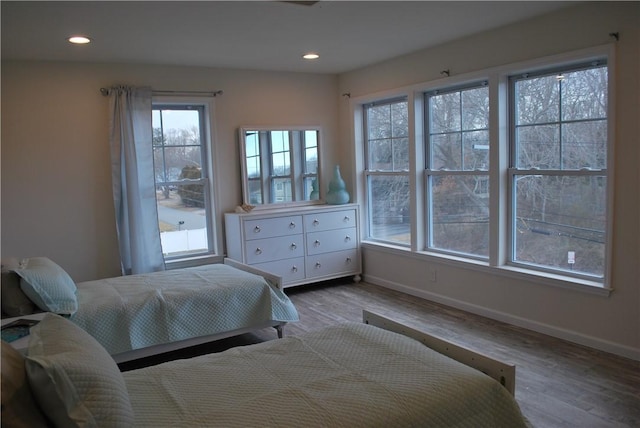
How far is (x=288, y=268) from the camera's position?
514 centimetres

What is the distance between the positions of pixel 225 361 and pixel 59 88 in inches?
128

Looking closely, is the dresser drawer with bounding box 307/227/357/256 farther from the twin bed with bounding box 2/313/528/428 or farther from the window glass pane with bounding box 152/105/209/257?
the twin bed with bounding box 2/313/528/428

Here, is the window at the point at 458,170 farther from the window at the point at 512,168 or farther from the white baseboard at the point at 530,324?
the white baseboard at the point at 530,324

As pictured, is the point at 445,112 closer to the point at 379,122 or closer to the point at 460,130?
the point at 460,130

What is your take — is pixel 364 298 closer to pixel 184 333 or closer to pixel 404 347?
pixel 184 333

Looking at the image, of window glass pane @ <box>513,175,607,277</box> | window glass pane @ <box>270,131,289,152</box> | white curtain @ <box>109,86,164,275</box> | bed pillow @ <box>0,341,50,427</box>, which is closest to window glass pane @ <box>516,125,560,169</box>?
window glass pane @ <box>513,175,607,277</box>

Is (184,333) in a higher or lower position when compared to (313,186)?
lower

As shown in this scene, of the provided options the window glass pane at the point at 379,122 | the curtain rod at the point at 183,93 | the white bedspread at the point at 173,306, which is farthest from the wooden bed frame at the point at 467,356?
the curtain rod at the point at 183,93

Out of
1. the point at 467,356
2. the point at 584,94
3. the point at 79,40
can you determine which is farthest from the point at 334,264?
the point at 467,356

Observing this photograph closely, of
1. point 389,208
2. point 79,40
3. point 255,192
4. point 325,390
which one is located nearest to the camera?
point 325,390

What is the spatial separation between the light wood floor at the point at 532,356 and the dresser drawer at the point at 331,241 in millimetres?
462

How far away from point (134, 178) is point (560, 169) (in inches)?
135

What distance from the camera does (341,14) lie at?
10.9ft

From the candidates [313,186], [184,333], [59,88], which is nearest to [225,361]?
[184,333]
